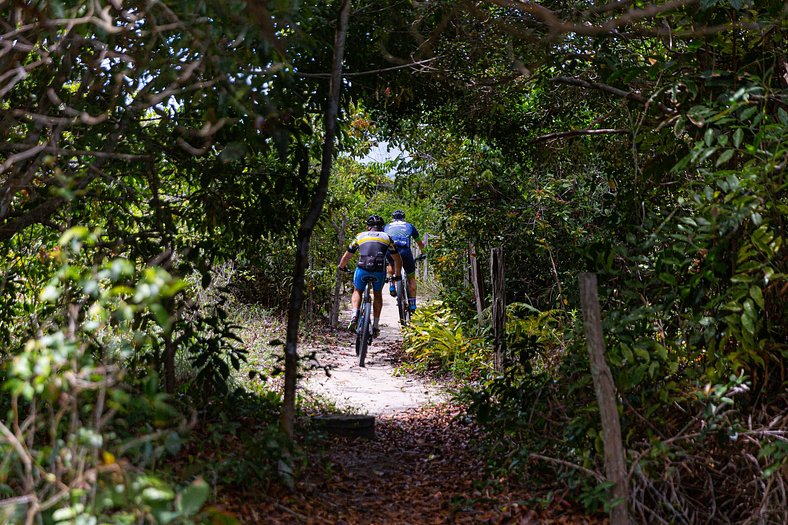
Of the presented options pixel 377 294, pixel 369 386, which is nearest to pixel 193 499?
pixel 369 386

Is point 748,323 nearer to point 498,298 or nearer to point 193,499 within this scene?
point 193,499

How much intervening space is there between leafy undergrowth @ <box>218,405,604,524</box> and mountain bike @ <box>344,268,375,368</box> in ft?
11.2

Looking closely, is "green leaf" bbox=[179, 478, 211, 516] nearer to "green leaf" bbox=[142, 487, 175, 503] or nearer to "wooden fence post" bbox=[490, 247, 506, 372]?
"green leaf" bbox=[142, 487, 175, 503]

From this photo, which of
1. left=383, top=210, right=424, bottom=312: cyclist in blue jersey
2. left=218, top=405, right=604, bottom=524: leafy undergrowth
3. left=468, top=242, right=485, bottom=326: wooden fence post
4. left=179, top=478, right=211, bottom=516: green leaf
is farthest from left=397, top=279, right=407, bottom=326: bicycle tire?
left=179, top=478, right=211, bottom=516: green leaf

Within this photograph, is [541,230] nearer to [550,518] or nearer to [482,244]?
[482,244]

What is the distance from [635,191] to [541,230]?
3784mm

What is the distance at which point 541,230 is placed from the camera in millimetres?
8680

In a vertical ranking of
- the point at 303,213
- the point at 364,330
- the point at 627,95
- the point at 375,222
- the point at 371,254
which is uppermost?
the point at 627,95

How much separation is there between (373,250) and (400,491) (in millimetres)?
5327

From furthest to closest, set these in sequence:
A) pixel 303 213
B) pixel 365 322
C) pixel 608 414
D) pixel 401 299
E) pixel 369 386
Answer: pixel 401 299 < pixel 365 322 < pixel 369 386 < pixel 303 213 < pixel 608 414

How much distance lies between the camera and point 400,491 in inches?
202

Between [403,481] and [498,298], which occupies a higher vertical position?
[498,298]

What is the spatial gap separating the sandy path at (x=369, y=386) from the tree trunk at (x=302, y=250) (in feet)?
6.61

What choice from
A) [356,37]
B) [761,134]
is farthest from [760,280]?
[356,37]
